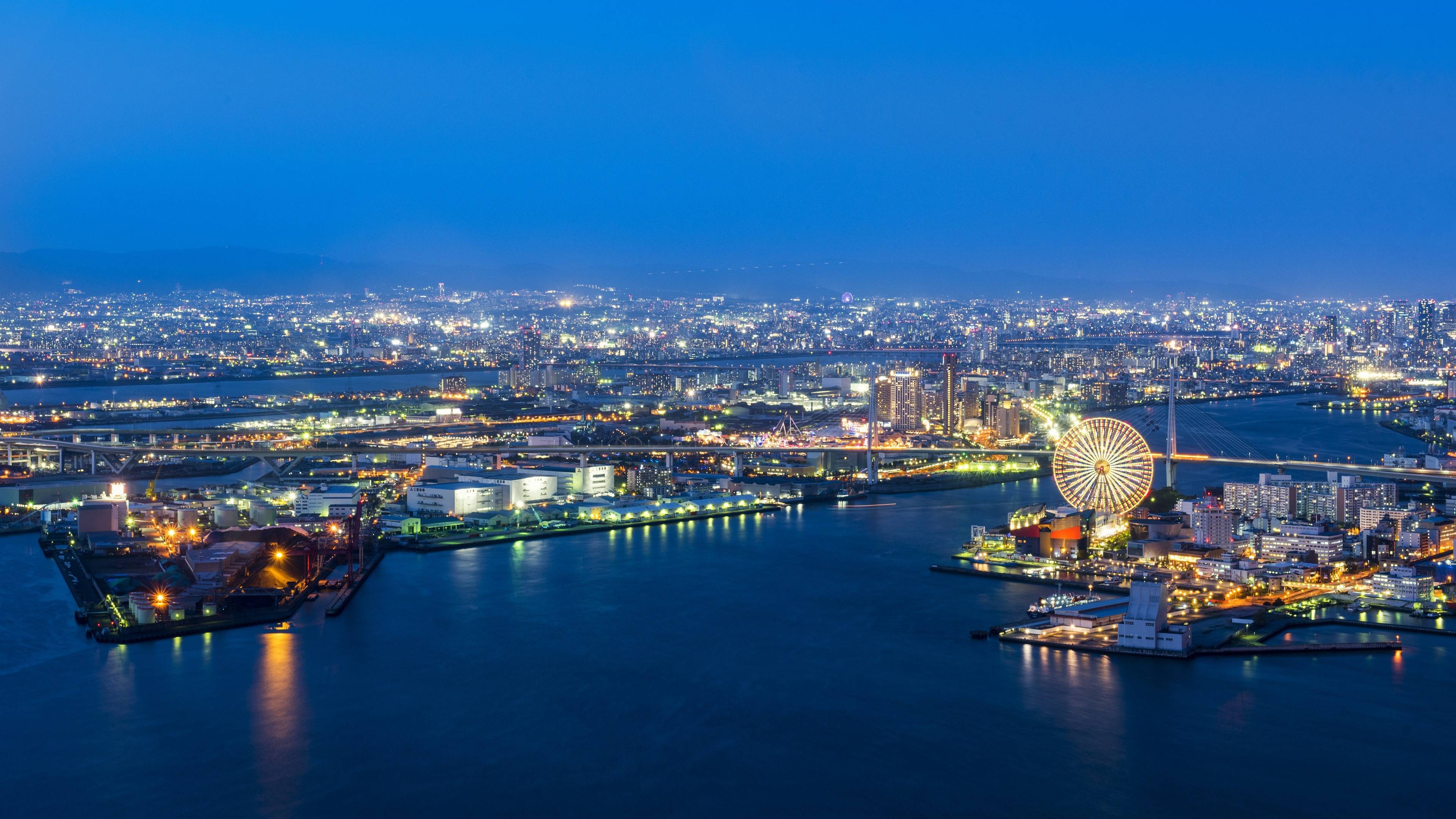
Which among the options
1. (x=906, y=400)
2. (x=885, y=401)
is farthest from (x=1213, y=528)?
(x=885, y=401)

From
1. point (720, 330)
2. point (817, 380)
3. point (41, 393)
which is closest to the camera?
point (41, 393)

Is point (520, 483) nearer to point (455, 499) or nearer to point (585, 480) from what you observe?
point (455, 499)

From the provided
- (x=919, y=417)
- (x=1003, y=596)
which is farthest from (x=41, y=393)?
(x=1003, y=596)

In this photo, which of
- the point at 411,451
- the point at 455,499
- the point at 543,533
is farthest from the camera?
the point at 411,451

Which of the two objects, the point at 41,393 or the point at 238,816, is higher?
the point at 41,393

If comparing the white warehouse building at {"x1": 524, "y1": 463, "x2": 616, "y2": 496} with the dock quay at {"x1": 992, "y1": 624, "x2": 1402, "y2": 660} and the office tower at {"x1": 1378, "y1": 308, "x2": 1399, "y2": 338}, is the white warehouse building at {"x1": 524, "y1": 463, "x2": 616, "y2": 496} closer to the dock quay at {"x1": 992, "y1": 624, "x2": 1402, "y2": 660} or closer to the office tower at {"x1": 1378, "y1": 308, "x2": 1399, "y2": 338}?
the dock quay at {"x1": 992, "y1": 624, "x2": 1402, "y2": 660}

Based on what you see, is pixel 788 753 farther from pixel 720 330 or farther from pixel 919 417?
pixel 720 330
